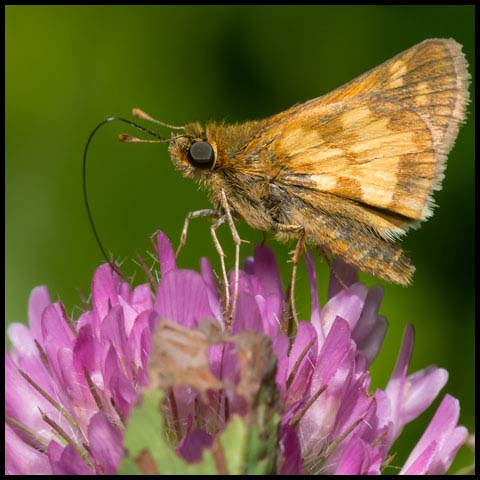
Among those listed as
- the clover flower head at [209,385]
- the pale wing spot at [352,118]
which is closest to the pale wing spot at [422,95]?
the pale wing spot at [352,118]

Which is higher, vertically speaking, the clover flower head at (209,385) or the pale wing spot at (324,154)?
the pale wing spot at (324,154)

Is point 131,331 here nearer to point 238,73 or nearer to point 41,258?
point 41,258

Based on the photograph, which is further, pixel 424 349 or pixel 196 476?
pixel 424 349

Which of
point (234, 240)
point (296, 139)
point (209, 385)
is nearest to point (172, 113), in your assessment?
point (296, 139)

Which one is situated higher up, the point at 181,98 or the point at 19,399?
the point at 181,98

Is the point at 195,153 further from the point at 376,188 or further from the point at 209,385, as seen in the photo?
the point at 209,385

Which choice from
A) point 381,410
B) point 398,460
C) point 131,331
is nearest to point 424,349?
point 398,460

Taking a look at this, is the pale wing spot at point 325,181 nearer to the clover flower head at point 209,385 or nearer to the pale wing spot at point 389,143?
the pale wing spot at point 389,143

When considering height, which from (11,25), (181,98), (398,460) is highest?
(11,25)
